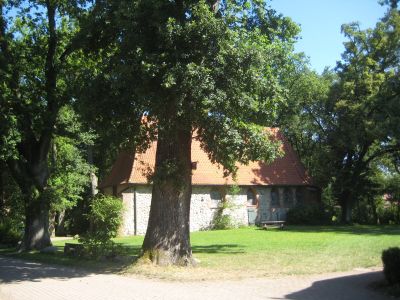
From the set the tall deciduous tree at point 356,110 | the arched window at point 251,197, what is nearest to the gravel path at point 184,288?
the tall deciduous tree at point 356,110

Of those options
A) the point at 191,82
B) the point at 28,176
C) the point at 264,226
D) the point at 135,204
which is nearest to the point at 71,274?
the point at 191,82

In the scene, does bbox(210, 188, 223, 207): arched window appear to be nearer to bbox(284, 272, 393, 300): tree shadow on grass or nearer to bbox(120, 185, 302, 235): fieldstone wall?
bbox(120, 185, 302, 235): fieldstone wall

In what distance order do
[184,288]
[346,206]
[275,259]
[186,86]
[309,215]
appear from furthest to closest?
[346,206], [309,215], [275,259], [186,86], [184,288]

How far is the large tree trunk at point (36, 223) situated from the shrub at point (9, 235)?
5369 mm

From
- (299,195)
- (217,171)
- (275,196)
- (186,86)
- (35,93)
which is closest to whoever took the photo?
(186,86)

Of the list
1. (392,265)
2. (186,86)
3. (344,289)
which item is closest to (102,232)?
(186,86)

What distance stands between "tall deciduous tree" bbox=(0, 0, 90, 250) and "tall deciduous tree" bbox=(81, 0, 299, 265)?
797cm

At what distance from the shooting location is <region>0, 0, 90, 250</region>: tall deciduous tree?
22109 millimetres

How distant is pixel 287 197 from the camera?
133ft

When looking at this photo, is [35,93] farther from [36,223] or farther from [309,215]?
[309,215]

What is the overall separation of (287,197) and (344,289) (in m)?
30.3

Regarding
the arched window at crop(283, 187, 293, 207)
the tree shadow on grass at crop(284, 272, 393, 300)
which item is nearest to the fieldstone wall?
the arched window at crop(283, 187, 293, 207)

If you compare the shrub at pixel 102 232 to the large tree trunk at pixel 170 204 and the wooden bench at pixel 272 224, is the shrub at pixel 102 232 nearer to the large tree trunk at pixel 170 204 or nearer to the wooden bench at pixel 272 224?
the large tree trunk at pixel 170 204

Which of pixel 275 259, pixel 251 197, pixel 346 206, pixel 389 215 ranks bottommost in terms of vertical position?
pixel 275 259
